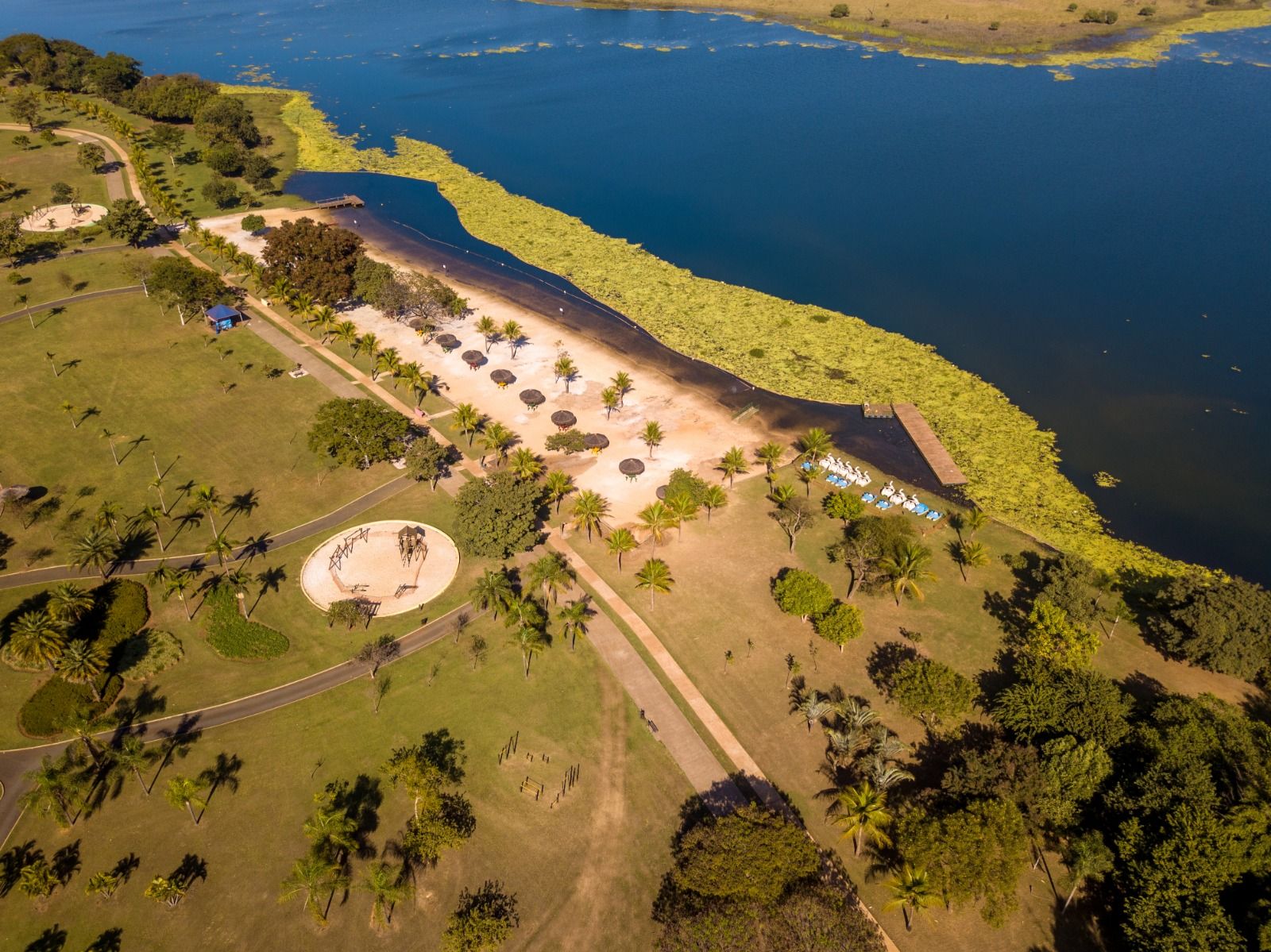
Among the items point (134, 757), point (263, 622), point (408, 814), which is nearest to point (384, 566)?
point (263, 622)

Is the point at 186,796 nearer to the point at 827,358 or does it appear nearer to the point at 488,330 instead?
the point at 488,330

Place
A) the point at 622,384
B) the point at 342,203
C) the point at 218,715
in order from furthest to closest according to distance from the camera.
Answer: the point at 342,203
the point at 622,384
the point at 218,715

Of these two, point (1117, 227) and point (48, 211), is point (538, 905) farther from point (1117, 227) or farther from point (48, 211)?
point (48, 211)

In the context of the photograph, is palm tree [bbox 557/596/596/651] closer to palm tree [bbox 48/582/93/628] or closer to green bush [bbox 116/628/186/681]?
green bush [bbox 116/628/186/681]

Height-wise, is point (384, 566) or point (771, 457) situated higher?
point (771, 457)

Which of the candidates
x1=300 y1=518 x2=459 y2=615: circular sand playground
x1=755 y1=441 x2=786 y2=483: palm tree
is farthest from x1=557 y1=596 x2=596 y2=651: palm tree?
x1=755 y1=441 x2=786 y2=483: palm tree

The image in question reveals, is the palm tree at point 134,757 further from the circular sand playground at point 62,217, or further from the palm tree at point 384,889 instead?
the circular sand playground at point 62,217
